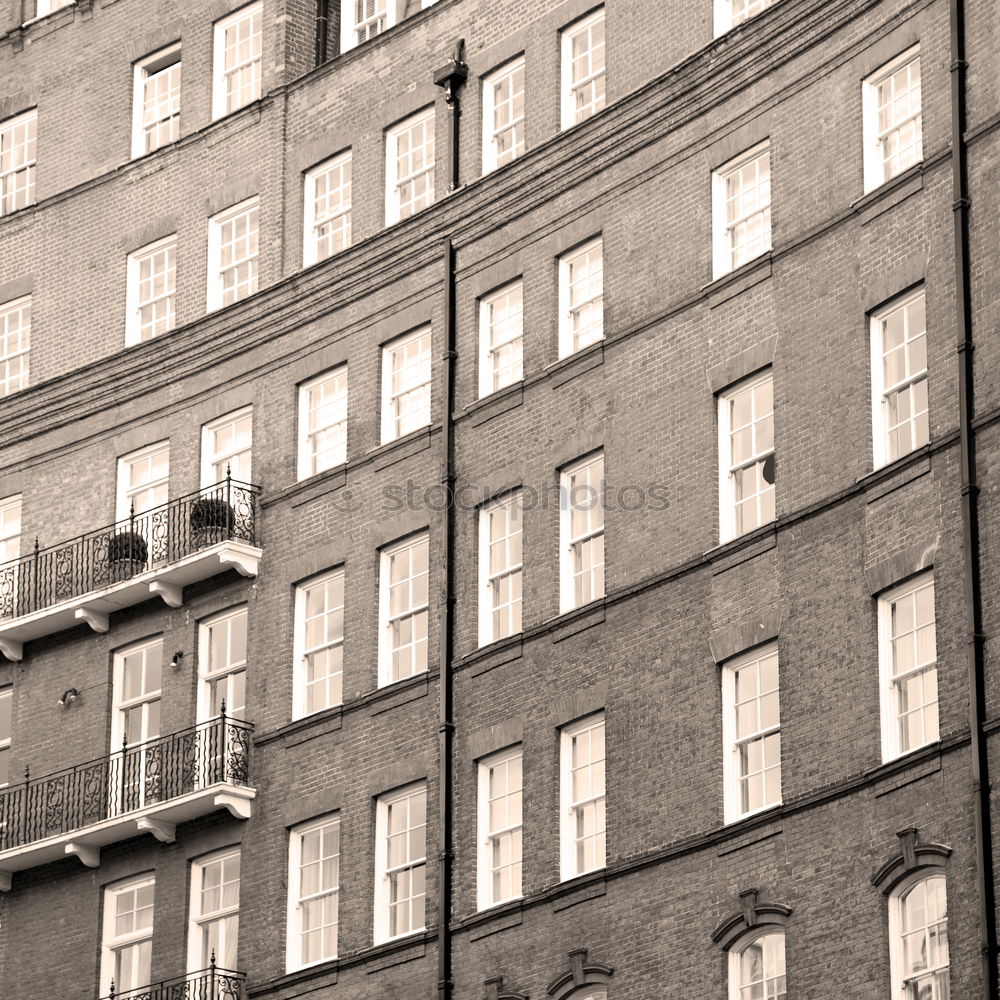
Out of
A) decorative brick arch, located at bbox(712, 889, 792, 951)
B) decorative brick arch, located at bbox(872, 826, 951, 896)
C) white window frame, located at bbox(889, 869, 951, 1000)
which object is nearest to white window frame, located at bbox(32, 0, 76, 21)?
decorative brick arch, located at bbox(712, 889, 792, 951)

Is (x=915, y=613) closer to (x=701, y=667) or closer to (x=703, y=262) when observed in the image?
(x=701, y=667)

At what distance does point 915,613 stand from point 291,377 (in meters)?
14.3

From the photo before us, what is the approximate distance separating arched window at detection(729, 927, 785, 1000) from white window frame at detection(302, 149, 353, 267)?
15276 millimetres

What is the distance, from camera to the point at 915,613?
3941 cm

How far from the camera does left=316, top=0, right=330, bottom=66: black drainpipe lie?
175 feet

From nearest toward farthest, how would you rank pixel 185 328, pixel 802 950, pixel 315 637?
pixel 802 950 < pixel 315 637 < pixel 185 328

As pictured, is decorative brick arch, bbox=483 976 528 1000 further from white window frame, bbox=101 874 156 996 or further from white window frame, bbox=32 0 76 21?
white window frame, bbox=32 0 76 21

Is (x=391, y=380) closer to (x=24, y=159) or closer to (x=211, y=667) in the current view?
(x=211, y=667)

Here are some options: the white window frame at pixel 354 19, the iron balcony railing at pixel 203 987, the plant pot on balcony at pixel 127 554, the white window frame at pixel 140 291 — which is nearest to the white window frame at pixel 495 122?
the white window frame at pixel 354 19

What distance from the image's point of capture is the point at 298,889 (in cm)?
4716

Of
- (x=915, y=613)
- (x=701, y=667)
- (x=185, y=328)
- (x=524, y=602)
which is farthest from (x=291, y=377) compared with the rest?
(x=915, y=613)

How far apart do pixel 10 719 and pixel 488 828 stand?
1098cm

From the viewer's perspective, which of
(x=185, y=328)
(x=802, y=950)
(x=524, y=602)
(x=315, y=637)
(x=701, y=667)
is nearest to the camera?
(x=802, y=950)

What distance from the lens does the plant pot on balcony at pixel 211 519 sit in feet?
162
